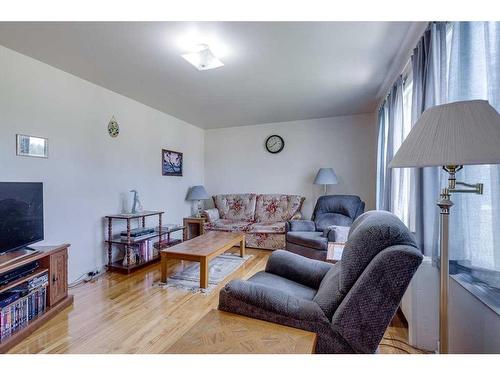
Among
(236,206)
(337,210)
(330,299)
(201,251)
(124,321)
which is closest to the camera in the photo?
(330,299)

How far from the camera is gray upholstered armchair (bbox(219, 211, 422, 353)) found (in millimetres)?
1057

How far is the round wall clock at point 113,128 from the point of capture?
11.2 feet

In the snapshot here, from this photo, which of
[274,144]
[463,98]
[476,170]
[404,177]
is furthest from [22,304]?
[274,144]

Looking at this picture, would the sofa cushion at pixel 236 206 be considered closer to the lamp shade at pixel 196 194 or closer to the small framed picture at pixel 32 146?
the lamp shade at pixel 196 194

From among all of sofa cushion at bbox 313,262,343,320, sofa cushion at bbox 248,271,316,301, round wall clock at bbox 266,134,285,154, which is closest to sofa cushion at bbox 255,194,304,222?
round wall clock at bbox 266,134,285,154

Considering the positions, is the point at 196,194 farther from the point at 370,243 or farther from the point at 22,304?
the point at 370,243

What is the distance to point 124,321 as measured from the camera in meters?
2.12

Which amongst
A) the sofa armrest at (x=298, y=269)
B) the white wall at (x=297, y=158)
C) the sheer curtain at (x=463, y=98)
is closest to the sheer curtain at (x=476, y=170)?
the sheer curtain at (x=463, y=98)

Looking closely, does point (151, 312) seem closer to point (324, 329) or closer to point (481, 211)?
point (324, 329)

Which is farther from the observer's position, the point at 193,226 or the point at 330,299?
the point at 193,226

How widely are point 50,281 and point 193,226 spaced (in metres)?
2.98

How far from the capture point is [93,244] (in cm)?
321

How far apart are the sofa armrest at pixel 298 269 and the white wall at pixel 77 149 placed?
2339 millimetres

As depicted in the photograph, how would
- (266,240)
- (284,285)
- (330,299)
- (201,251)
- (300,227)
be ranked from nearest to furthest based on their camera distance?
(330,299) → (284,285) → (201,251) → (300,227) → (266,240)
